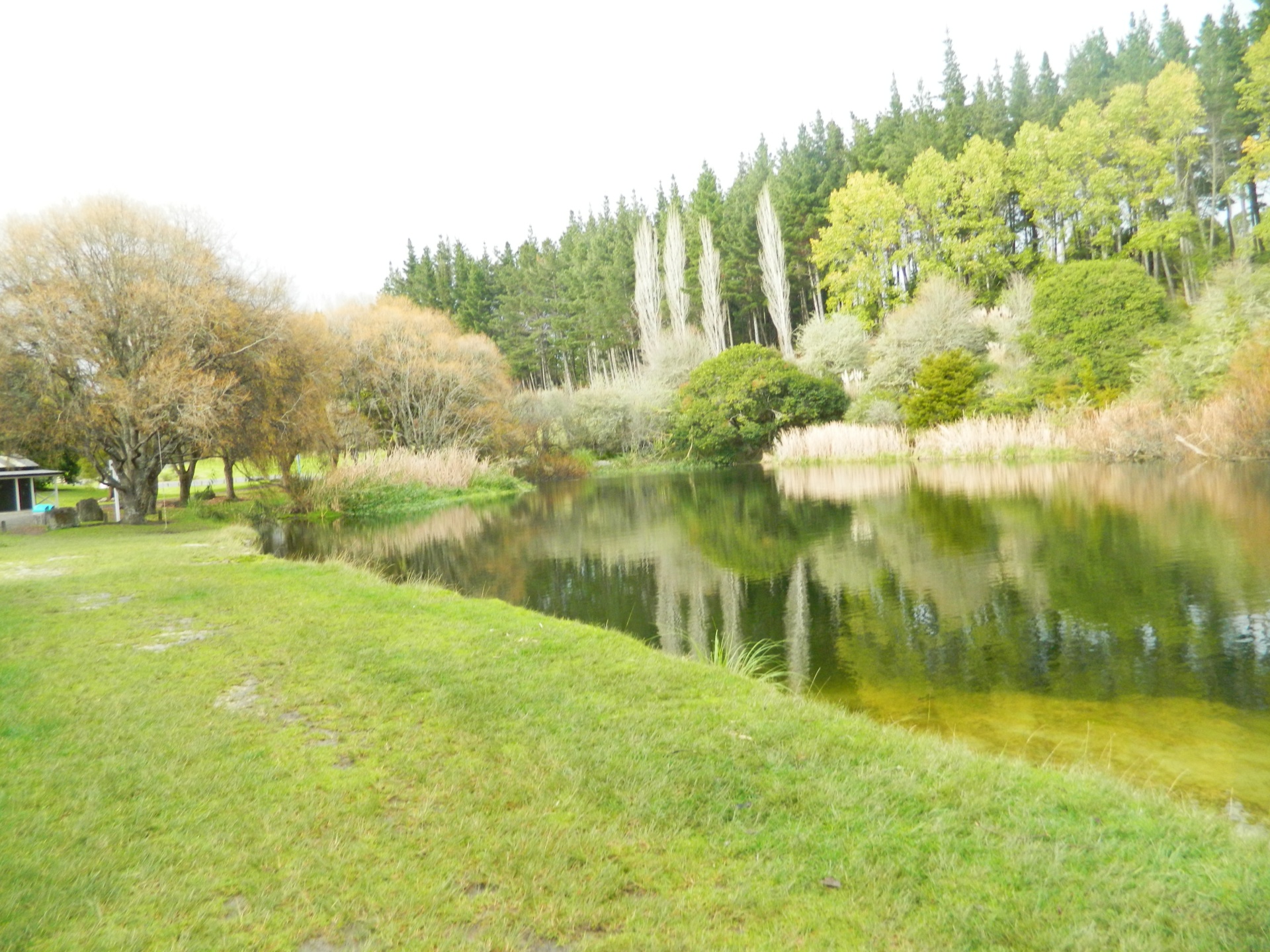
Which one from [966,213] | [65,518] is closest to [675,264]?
[966,213]

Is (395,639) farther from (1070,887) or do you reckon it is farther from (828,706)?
(1070,887)

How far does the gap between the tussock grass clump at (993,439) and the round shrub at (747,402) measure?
24.1ft

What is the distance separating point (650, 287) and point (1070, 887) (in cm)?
4772

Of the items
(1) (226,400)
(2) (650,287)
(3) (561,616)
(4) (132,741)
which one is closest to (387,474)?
(1) (226,400)

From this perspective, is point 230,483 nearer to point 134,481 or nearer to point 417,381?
point 417,381

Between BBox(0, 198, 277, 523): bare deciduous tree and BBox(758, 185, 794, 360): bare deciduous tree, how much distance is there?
32.5 metres

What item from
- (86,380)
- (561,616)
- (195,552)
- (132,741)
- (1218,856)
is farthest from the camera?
(86,380)

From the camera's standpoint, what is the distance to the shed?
22062mm

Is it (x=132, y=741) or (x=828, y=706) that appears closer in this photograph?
(x=132, y=741)

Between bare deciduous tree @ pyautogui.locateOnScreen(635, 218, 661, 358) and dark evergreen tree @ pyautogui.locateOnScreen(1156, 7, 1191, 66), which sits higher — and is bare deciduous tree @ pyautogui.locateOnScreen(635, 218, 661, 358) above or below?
below

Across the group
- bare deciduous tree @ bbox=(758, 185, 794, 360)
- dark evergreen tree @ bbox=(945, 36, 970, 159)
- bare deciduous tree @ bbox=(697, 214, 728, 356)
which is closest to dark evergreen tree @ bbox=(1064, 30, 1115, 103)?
dark evergreen tree @ bbox=(945, 36, 970, 159)

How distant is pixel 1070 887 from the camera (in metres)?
2.52

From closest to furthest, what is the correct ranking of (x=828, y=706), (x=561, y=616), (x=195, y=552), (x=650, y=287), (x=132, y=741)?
1. (x=132, y=741)
2. (x=828, y=706)
3. (x=561, y=616)
4. (x=195, y=552)
5. (x=650, y=287)

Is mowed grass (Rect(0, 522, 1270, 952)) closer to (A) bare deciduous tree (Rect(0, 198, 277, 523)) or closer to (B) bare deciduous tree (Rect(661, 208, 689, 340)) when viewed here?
(A) bare deciduous tree (Rect(0, 198, 277, 523))
